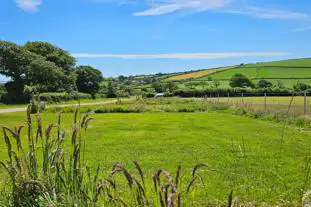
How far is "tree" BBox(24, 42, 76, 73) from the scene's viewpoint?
48.8m

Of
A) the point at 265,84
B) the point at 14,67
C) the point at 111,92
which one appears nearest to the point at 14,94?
the point at 14,67

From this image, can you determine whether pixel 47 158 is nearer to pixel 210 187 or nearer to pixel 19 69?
pixel 210 187

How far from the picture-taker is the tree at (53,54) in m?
48.8

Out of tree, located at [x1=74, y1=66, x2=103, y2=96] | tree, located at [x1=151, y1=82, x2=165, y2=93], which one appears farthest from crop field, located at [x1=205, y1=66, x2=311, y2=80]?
tree, located at [x1=74, y1=66, x2=103, y2=96]

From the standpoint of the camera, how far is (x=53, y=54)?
49.1 m

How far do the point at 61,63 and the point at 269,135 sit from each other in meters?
43.2

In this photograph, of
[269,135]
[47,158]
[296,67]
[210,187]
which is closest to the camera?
[47,158]

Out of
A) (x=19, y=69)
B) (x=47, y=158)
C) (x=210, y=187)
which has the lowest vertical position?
(x=210, y=187)

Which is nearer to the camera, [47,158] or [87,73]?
[47,158]

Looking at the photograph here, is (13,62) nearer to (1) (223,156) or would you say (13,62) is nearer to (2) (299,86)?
(1) (223,156)

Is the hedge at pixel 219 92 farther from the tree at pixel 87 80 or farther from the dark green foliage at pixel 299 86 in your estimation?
the dark green foliage at pixel 299 86

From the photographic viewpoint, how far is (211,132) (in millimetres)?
12297

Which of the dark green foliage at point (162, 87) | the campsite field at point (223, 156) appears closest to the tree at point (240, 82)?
the dark green foliage at point (162, 87)

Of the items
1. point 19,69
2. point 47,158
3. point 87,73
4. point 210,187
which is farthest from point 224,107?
point 87,73
